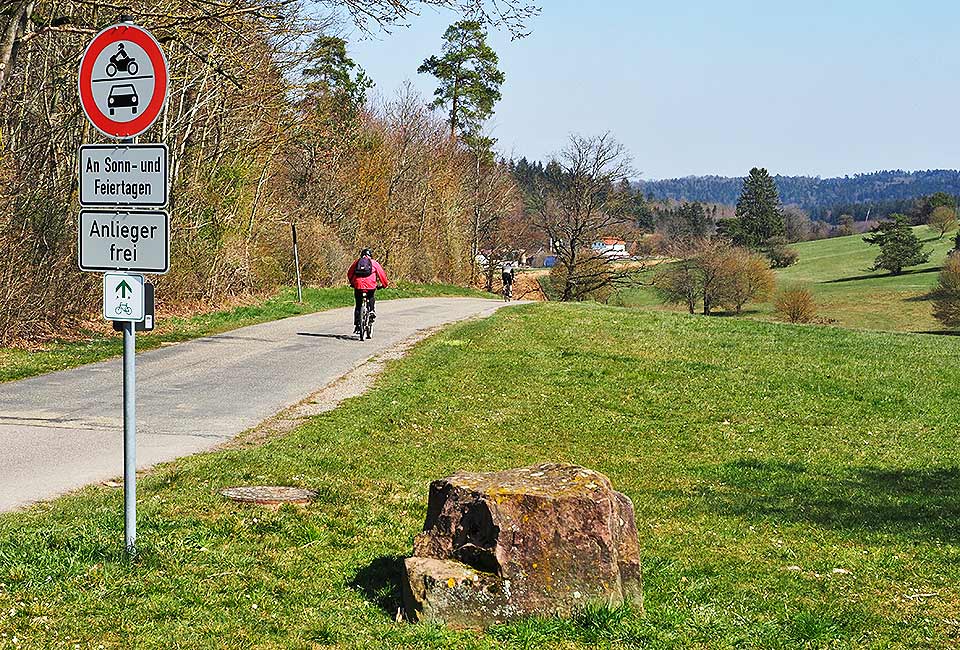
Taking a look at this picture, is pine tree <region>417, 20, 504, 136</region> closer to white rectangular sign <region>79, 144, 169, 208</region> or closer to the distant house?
the distant house

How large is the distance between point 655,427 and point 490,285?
54.6 m

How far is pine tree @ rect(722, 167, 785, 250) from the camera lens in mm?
130125

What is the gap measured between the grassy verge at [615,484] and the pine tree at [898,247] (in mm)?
96491

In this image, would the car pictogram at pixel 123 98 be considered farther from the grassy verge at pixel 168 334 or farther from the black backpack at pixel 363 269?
the black backpack at pixel 363 269

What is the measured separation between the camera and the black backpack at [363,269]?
22.1m

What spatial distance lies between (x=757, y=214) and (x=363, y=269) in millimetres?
118134

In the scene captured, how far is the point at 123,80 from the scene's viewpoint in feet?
19.9

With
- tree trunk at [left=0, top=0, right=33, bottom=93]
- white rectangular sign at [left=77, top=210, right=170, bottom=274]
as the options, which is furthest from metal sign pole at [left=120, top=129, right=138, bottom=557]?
tree trunk at [left=0, top=0, right=33, bottom=93]

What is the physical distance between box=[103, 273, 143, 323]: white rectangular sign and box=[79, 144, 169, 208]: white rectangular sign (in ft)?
1.46

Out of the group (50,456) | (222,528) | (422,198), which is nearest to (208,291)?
(50,456)

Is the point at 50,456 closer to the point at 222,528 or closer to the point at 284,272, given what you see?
the point at 222,528

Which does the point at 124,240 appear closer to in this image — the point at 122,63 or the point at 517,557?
the point at 122,63

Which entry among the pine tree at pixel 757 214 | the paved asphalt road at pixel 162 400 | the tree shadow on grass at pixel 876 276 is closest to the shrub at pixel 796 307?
the tree shadow on grass at pixel 876 276

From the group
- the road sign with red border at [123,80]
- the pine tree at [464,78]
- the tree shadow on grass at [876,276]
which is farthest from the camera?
the tree shadow on grass at [876,276]
